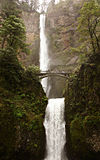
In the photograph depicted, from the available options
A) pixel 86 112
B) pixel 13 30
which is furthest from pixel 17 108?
pixel 13 30

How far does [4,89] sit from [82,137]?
6566 mm

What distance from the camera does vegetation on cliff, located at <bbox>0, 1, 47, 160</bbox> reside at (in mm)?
7129

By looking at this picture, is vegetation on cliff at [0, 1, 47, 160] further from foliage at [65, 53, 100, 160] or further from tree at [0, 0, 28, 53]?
foliage at [65, 53, 100, 160]

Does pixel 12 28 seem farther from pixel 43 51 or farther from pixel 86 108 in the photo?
pixel 43 51

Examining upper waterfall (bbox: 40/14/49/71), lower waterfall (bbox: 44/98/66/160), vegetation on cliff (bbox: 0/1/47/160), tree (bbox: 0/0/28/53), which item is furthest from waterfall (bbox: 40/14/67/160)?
upper waterfall (bbox: 40/14/49/71)

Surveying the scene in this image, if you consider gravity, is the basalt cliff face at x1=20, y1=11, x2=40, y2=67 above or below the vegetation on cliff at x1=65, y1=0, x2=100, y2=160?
above

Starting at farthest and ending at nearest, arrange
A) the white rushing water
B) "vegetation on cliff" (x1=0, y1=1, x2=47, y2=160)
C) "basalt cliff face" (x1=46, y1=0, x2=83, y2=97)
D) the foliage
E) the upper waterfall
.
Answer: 1. the upper waterfall
2. the white rushing water
3. "basalt cliff face" (x1=46, y1=0, x2=83, y2=97)
4. the foliage
5. "vegetation on cliff" (x1=0, y1=1, x2=47, y2=160)

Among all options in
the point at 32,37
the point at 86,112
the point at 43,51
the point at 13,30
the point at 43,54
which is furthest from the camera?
the point at 32,37

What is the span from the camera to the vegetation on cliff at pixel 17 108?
713cm

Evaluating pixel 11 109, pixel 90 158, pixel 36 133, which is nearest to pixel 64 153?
pixel 90 158

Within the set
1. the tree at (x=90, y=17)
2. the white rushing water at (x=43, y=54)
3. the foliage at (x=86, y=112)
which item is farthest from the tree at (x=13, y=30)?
the white rushing water at (x=43, y=54)

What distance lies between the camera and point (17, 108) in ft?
27.0

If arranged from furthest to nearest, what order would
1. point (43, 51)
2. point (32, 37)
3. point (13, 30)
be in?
point (32, 37), point (43, 51), point (13, 30)

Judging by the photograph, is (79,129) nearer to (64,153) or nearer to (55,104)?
(64,153)
